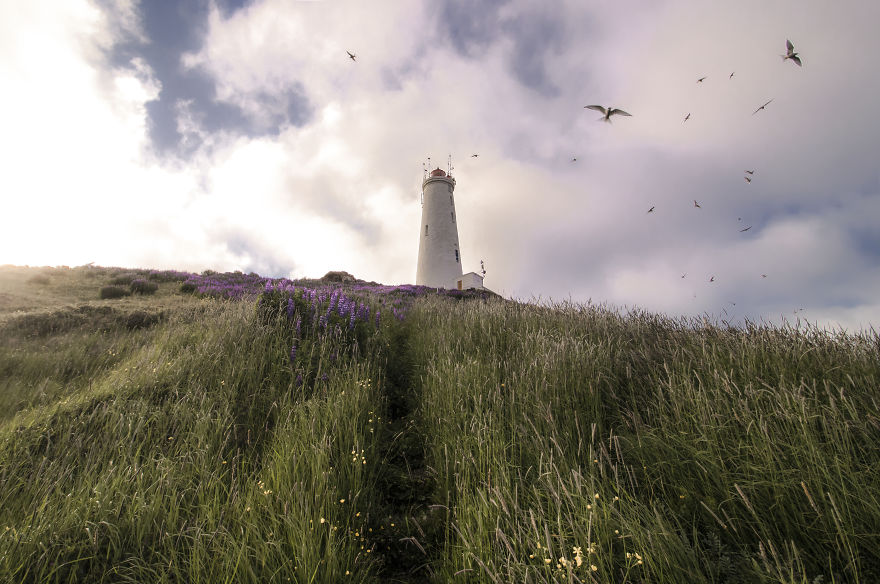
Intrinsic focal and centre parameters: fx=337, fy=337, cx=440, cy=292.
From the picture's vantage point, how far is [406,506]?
125 inches

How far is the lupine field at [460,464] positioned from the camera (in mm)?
1866

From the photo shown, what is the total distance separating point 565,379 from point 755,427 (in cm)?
150

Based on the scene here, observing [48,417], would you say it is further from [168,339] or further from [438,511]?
[438,511]

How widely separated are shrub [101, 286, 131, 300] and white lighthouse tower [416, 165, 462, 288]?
19113 mm

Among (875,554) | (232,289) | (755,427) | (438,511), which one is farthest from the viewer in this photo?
(232,289)

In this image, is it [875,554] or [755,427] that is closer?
[875,554]

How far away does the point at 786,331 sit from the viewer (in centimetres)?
416

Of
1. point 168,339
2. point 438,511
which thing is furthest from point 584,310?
point 168,339

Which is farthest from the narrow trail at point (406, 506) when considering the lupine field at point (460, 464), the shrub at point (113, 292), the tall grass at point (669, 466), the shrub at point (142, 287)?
the shrub at point (142, 287)

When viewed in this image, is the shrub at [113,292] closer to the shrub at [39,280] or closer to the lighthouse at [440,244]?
the shrub at [39,280]

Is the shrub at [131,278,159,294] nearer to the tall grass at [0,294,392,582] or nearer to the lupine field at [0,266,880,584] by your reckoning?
the lupine field at [0,266,880,584]

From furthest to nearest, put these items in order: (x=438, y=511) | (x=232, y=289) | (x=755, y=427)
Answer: (x=232, y=289), (x=438, y=511), (x=755, y=427)

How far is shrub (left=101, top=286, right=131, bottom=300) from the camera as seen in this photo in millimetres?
13680

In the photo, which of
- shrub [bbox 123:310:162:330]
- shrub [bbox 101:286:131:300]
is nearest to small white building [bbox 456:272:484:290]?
shrub [bbox 101:286:131:300]
